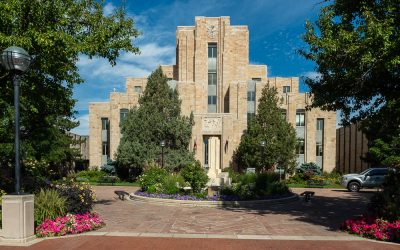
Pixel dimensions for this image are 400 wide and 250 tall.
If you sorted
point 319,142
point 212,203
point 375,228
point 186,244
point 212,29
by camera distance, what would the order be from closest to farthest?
point 186,244 < point 375,228 < point 212,203 < point 319,142 < point 212,29

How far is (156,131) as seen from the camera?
2956 centimetres

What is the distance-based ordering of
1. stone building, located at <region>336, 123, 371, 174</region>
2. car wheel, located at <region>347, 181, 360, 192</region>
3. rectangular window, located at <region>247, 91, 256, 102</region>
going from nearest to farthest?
car wheel, located at <region>347, 181, 360, 192</region> < rectangular window, located at <region>247, 91, 256, 102</region> < stone building, located at <region>336, 123, 371, 174</region>

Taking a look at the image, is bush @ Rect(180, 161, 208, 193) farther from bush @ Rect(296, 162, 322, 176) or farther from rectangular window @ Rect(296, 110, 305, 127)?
rectangular window @ Rect(296, 110, 305, 127)

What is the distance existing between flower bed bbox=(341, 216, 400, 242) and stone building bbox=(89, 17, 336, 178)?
85.2 feet

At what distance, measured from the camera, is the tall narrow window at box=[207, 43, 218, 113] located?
40.9 meters

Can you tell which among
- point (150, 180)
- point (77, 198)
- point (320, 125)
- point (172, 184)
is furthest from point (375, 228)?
point (320, 125)

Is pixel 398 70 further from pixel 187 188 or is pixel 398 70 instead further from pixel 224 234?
pixel 187 188

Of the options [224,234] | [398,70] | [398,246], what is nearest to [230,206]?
[224,234]

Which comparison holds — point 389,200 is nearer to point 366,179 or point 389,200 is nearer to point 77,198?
point 77,198

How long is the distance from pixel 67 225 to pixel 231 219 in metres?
5.71

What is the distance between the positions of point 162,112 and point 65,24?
62.3 feet

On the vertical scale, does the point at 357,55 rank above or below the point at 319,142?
above

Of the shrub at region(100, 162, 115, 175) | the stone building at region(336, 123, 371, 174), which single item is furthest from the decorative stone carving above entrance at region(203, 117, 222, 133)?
the stone building at region(336, 123, 371, 174)

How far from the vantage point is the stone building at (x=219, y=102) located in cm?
3606
